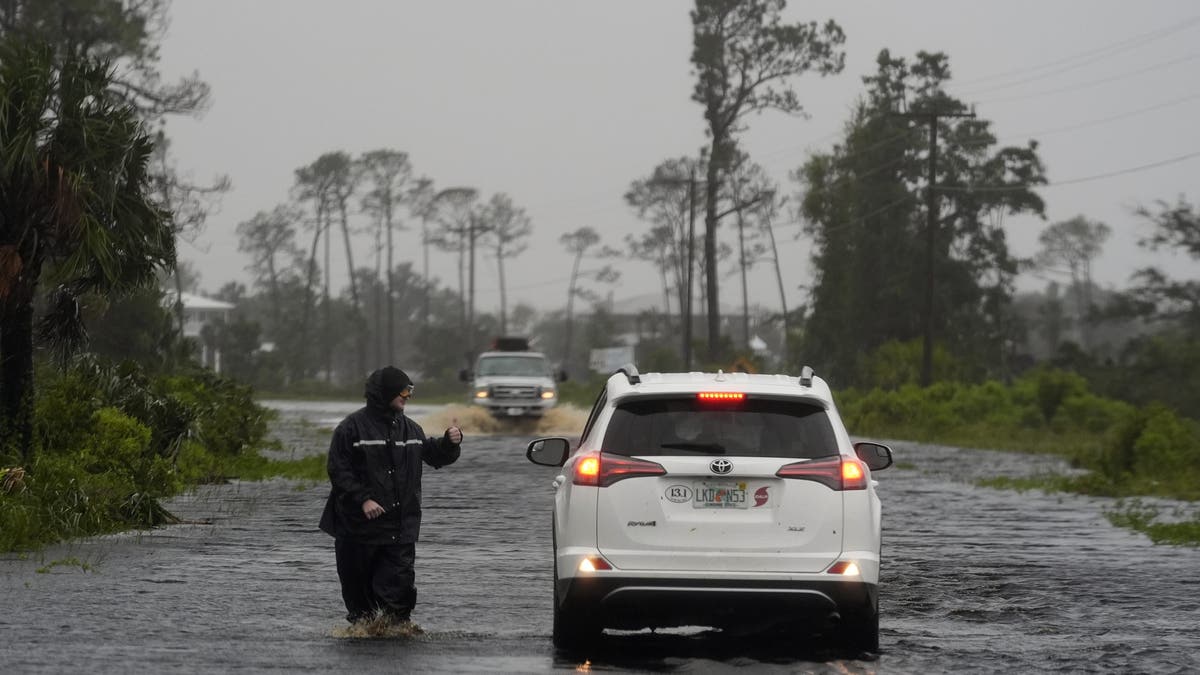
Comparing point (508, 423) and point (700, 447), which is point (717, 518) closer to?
point (700, 447)

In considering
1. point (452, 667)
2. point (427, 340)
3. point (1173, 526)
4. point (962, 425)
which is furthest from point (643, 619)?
point (427, 340)

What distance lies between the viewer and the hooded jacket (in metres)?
10.6

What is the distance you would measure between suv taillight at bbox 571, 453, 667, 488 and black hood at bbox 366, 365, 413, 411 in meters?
1.37

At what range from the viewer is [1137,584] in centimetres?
1433

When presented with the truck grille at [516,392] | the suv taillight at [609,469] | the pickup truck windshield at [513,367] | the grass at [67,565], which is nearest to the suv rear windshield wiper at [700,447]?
the suv taillight at [609,469]

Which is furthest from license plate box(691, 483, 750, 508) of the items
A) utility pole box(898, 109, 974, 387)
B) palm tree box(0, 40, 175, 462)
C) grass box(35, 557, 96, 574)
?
utility pole box(898, 109, 974, 387)

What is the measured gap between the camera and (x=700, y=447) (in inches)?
383

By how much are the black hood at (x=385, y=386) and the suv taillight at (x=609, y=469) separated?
1.37 m

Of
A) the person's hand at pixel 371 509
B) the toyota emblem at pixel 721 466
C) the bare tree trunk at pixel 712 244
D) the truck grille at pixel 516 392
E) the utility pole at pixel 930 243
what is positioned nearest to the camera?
the toyota emblem at pixel 721 466

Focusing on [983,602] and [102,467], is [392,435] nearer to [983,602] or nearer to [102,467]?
[983,602]

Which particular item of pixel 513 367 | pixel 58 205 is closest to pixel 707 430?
pixel 58 205

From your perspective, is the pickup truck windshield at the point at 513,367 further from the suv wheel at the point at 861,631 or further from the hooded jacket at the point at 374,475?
the suv wheel at the point at 861,631

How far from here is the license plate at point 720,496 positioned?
9625 millimetres

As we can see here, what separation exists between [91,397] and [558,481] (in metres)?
14.1
